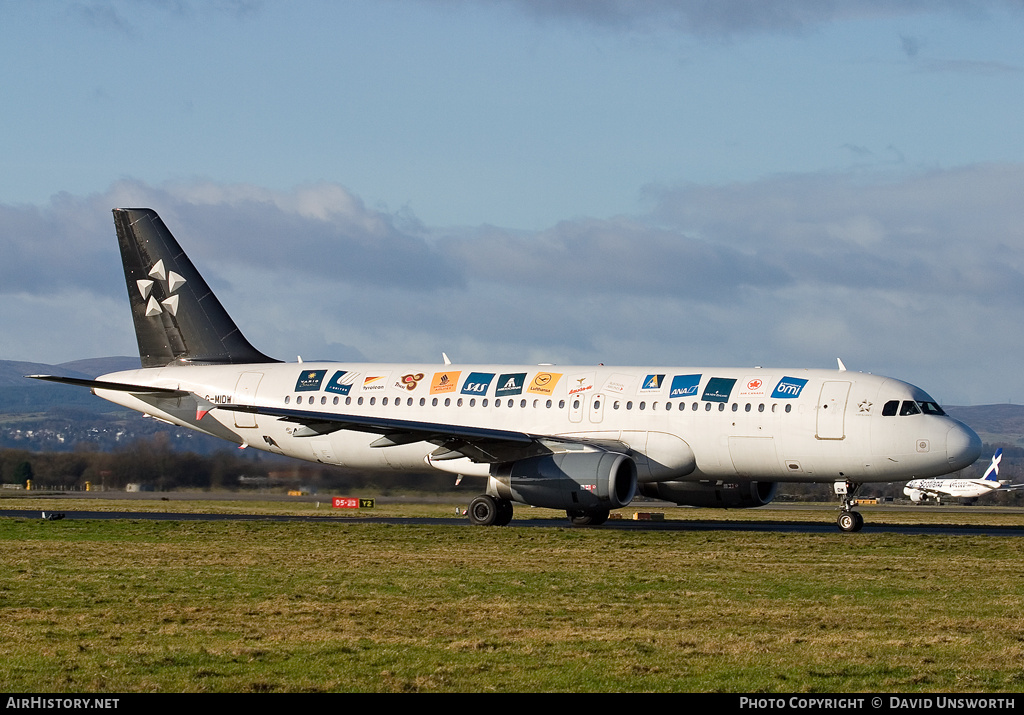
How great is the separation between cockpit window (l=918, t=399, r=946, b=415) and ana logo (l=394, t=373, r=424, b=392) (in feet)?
44.6

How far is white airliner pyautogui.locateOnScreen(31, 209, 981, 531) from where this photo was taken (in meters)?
32.1

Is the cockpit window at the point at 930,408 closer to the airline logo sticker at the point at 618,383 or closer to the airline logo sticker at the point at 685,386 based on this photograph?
the airline logo sticker at the point at 685,386

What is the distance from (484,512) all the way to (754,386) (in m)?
7.59

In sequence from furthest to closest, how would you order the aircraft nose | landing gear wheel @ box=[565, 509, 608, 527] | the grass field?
1. landing gear wheel @ box=[565, 509, 608, 527]
2. the aircraft nose
3. the grass field

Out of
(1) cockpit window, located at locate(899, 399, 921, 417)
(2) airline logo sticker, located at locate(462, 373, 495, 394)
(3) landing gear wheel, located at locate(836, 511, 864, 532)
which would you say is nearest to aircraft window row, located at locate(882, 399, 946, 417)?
(1) cockpit window, located at locate(899, 399, 921, 417)

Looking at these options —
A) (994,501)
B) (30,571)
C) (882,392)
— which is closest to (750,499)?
(882,392)

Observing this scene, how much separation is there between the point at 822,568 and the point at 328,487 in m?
25.3

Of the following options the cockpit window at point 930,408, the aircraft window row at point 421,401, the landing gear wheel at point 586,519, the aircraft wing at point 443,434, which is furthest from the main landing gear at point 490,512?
the cockpit window at point 930,408

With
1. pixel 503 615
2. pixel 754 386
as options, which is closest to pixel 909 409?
pixel 754 386

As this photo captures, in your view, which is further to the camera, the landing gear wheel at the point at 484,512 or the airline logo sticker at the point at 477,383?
the airline logo sticker at the point at 477,383

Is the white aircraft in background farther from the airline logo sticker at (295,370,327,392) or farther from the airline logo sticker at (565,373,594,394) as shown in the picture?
the airline logo sticker at (295,370,327,392)

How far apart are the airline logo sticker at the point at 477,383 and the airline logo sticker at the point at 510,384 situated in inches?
12.1

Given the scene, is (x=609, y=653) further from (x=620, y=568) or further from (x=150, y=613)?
(x=620, y=568)

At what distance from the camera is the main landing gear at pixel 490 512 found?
34.1 meters
